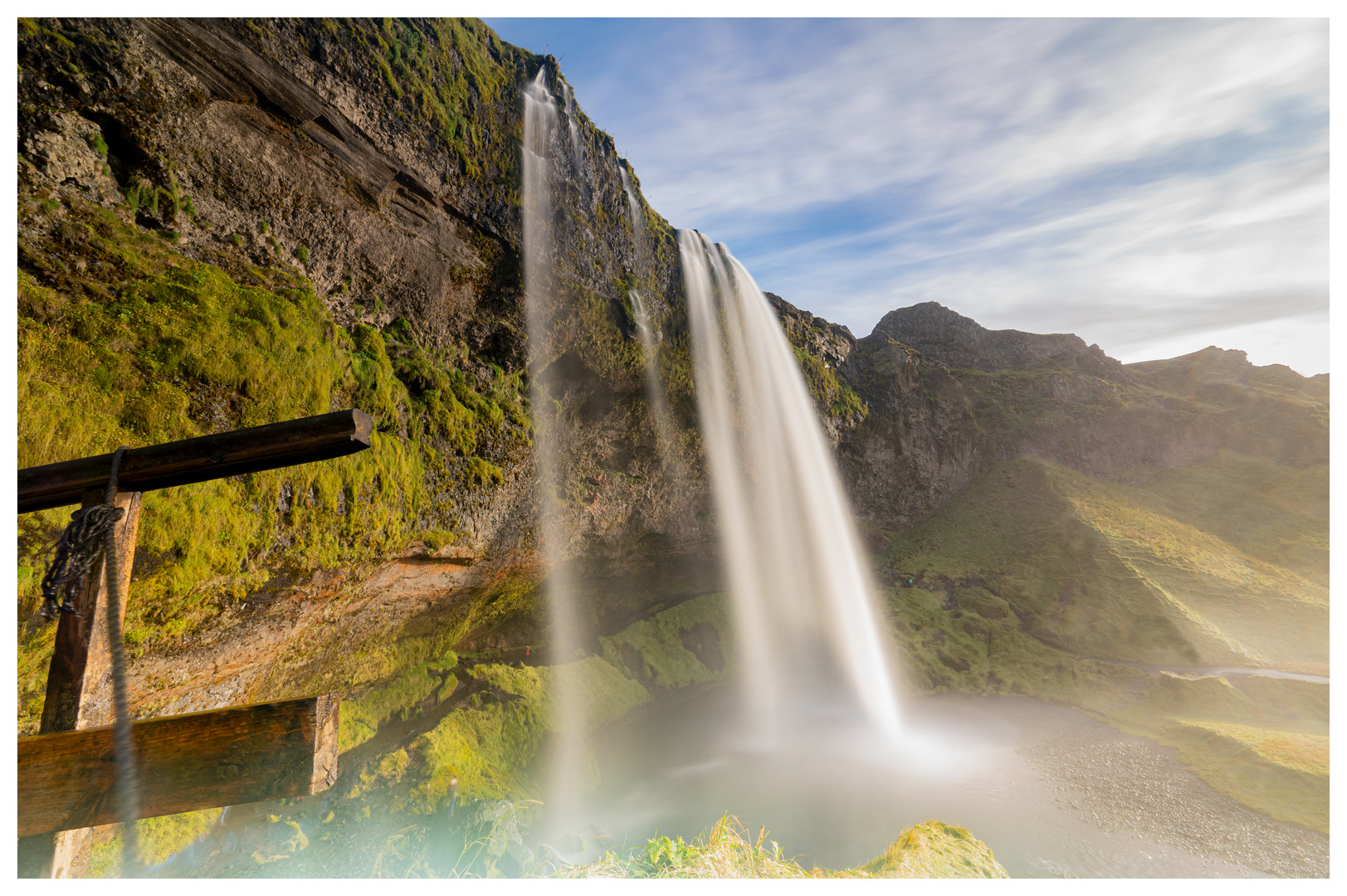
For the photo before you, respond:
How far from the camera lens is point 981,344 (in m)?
34.6

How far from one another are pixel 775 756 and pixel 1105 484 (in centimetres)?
2353

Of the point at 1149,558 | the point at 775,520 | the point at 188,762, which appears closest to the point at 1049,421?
the point at 1149,558

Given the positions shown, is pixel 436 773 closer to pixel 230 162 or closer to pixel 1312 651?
pixel 230 162

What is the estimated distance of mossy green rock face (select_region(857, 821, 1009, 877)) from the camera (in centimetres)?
584

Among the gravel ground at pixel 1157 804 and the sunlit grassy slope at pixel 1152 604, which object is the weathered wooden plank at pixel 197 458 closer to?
the gravel ground at pixel 1157 804

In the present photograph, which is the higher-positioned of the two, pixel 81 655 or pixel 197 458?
pixel 197 458

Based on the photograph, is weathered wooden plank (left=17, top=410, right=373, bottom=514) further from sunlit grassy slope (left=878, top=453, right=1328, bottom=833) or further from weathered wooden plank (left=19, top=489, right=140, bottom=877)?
sunlit grassy slope (left=878, top=453, right=1328, bottom=833)

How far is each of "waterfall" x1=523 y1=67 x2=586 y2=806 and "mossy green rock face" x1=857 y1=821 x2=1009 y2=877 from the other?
6.45 m

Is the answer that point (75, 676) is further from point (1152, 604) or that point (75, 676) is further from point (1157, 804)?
point (1152, 604)

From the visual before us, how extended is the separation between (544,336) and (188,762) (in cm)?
974

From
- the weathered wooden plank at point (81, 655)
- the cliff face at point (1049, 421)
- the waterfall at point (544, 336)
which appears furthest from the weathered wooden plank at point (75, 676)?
the cliff face at point (1049, 421)

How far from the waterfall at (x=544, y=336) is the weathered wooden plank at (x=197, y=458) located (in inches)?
311

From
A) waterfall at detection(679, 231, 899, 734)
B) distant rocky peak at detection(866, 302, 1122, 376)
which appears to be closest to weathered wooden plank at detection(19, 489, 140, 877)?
waterfall at detection(679, 231, 899, 734)
